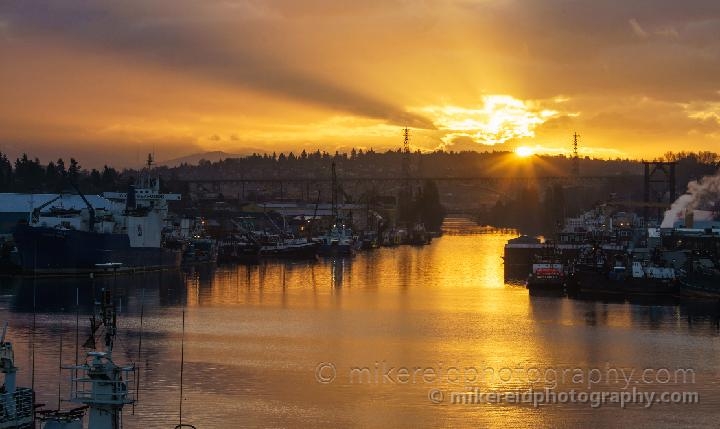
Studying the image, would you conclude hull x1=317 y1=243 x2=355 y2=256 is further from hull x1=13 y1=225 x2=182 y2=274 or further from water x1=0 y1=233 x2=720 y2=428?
water x1=0 y1=233 x2=720 y2=428

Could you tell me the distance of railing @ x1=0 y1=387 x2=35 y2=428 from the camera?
1655 centimetres

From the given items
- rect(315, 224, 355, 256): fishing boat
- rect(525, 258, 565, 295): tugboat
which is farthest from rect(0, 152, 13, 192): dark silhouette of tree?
rect(525, 258, 565, 295): tugboat

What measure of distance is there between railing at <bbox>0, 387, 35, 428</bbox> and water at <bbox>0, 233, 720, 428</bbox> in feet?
21.7

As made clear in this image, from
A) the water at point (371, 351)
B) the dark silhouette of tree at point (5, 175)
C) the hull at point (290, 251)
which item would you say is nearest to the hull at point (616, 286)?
the water at point (371, 351)

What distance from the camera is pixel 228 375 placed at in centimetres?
3047

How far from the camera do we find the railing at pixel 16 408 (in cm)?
1655

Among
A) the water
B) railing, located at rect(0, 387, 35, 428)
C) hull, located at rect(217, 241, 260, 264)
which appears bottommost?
the water

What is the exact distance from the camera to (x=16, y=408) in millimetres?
16844

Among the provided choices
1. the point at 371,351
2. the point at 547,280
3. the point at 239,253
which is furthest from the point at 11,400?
the point at 239,253

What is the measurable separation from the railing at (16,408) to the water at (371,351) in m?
6.61

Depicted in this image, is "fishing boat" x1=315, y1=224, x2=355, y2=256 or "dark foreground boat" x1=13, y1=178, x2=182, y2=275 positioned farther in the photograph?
"fishing boat" x1=315, y1=224, x2=355, y2=256

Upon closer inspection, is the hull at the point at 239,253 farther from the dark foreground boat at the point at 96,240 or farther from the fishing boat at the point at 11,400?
the fishing boat at the point at 11,400

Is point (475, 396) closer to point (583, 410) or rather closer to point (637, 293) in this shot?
point (583, 410)

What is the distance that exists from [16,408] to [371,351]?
774 inches
